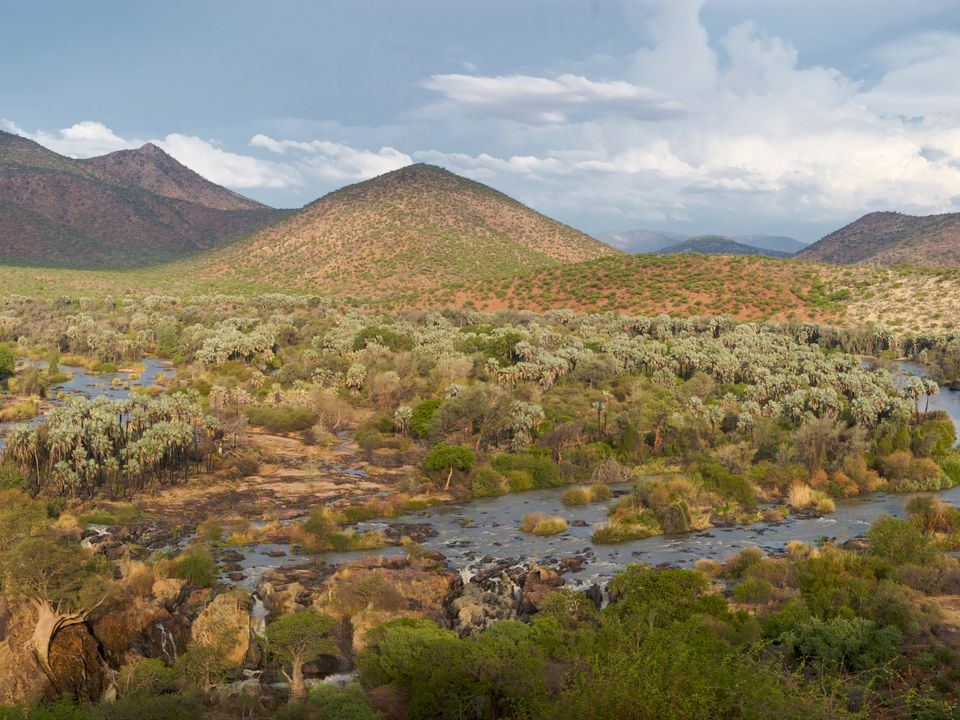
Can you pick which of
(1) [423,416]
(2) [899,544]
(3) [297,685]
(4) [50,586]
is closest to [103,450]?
(4) [50,586]

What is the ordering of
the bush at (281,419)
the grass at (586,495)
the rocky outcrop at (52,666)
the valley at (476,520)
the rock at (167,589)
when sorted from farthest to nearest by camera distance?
the bush at (281,419)
the grass at (586,495)
the rock at (167,589)
the rocky outcrop at (52,666)
the valley at (476,520)

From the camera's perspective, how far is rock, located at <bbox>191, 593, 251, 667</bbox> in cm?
3044

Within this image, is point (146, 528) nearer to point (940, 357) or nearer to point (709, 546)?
point (709, 546)

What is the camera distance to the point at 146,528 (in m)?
46.8

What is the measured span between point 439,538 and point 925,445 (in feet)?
130

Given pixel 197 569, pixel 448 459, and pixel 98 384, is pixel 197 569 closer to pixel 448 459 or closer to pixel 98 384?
pixel 448 459

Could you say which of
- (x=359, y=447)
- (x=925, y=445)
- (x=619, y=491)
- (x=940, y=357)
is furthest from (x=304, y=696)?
(x=940, y=357)

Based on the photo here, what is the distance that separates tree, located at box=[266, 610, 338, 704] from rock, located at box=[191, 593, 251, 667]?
1079mm

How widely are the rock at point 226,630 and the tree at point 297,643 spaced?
3.54 feet

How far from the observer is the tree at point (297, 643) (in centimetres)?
2802

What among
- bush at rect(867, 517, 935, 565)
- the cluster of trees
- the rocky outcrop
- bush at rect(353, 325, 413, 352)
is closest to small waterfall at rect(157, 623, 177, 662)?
the rocky outcrop

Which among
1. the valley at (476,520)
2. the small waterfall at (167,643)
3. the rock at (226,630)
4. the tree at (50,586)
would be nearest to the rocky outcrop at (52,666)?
the valley at (476,520)

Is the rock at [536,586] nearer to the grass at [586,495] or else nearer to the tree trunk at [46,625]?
the grass at [586,495]

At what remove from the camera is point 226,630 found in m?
31.5
